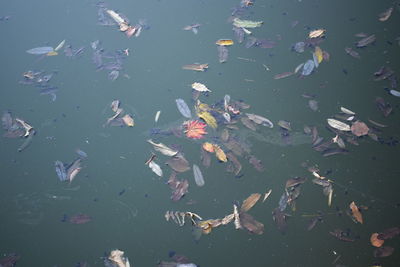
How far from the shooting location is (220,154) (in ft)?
6.48

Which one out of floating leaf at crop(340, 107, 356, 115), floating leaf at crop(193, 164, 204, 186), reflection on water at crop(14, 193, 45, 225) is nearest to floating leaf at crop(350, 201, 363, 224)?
floating leaf at crop(340, 107, 356, 115)

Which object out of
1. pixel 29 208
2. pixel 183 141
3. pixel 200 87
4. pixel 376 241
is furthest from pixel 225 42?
pixel 29 208

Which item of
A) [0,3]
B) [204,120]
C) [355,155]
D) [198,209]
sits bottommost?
[198,209]

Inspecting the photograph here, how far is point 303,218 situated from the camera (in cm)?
179

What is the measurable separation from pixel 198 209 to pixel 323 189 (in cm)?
76

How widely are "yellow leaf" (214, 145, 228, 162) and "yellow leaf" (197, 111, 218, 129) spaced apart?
16 centimetres

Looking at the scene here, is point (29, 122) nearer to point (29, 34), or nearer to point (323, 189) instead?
point (29, 34)

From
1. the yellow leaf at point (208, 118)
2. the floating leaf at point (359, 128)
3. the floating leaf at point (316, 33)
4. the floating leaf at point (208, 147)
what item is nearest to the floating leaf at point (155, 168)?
the floating leaf at point (208, 147)

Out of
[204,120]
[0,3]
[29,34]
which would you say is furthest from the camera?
[0,3]

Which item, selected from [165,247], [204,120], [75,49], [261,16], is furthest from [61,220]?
[261,16]

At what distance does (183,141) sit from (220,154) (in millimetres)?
267

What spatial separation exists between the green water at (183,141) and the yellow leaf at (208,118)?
A: 17 centimetres

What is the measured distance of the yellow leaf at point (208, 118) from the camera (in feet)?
6.84

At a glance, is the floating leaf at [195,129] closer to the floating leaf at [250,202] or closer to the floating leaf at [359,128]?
the floating leaf at [250,202]
